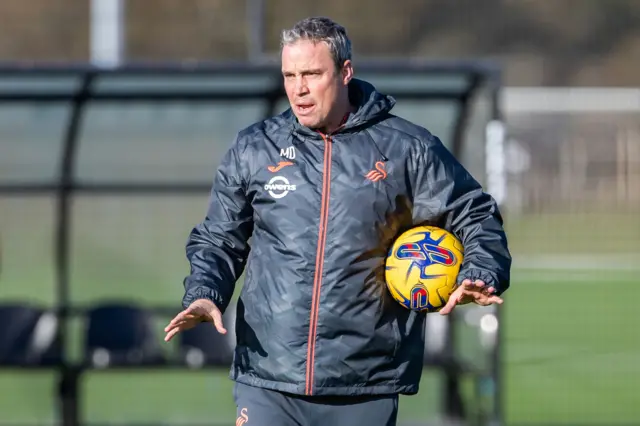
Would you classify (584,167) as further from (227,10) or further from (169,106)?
(169,106)

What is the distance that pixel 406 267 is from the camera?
429cm

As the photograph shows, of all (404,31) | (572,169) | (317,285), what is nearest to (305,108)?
(317,285)

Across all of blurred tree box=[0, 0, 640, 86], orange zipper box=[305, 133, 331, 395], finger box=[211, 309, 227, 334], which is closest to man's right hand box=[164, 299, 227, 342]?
finger box=[211, 309, 227, 334]

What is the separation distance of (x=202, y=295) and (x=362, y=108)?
0.82m

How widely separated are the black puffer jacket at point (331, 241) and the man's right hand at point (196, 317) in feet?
0.15

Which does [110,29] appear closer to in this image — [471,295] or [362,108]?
[362,108]

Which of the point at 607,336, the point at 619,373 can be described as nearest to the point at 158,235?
the point at 607,336

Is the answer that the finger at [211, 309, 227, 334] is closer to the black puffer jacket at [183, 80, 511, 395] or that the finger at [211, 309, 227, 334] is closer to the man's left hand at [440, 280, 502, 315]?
the black puffer jacket at [183, 80, 511, 395]

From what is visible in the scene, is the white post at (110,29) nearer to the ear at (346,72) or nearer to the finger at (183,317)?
the ear at (346,72)

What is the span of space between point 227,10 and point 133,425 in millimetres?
14637

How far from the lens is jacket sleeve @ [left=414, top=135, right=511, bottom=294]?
4.31 metres

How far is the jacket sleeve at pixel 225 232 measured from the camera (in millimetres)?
4340

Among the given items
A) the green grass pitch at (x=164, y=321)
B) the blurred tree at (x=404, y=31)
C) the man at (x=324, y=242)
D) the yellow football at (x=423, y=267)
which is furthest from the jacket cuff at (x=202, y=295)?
the blurred tree at (x=404, y=31)

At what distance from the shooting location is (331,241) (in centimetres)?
428
